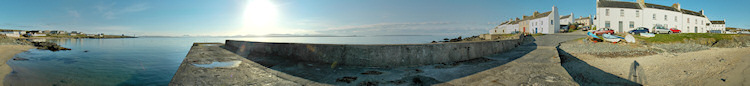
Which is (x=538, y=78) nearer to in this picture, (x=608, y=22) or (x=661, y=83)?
(x=661, y=83)

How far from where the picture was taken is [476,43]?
8.30 metres

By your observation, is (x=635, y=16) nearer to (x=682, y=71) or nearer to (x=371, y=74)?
(x=682, y=71)

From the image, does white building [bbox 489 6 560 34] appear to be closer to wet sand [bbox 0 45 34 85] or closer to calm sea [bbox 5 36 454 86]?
calm sea [bbox 5 36 454 86]

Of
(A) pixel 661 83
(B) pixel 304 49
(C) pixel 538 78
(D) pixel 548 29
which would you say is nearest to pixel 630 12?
(D) pixel 548 29

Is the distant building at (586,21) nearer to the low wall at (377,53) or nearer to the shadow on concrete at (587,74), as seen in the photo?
the shadow on concrete at (587,74)

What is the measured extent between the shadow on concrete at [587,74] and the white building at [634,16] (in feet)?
79.2

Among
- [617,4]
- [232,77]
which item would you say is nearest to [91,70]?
[232,77]

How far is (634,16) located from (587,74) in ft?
104

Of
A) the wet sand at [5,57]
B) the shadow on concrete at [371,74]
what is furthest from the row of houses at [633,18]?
the wet sand at [5,57]

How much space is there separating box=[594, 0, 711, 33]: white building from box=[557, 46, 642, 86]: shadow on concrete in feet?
79.2

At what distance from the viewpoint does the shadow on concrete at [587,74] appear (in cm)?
618

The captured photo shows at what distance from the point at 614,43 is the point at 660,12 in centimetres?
2459

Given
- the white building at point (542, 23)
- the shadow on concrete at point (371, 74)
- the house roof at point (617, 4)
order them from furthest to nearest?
the white building at point (542, 23)
the house roof at point (617, 4)
the shadow on concrete at point (371, 74)

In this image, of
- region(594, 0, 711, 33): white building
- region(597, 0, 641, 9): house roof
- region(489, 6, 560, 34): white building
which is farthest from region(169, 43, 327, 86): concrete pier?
region(597, 0, 641, 9): house roof
